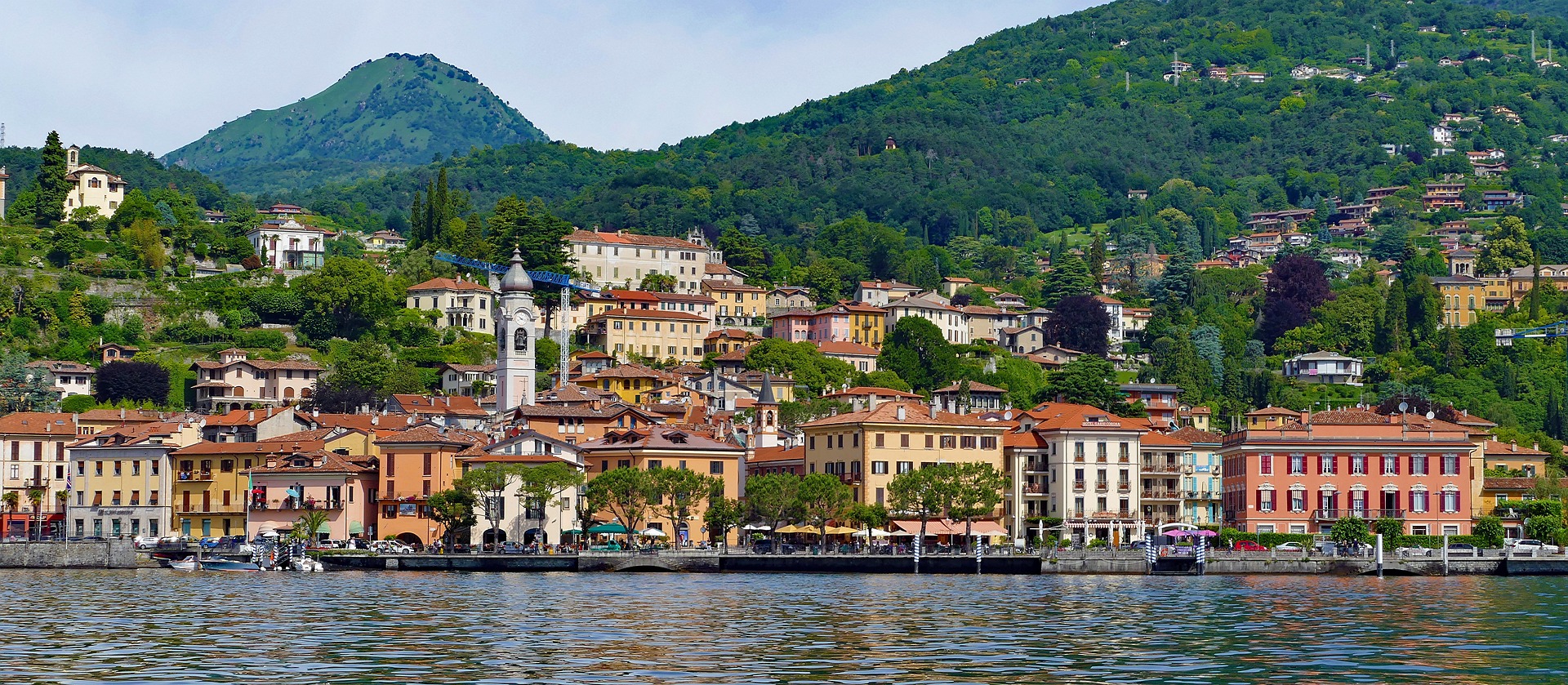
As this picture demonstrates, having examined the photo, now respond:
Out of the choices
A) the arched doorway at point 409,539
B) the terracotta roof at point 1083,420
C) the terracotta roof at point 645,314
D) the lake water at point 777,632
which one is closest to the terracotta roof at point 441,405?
the arched doorway at point 409,539

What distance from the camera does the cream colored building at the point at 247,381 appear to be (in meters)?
133

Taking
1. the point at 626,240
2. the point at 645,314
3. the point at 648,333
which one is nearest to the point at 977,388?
the point at 648,333

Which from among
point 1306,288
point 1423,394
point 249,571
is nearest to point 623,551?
point 249,571

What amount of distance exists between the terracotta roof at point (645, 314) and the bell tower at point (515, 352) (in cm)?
2276

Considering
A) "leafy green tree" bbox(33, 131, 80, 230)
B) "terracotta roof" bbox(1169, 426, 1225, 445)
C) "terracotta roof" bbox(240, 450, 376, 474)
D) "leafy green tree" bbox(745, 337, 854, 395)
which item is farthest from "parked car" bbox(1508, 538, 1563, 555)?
"leafy green tree" bbox(33, 131, 80, 230)

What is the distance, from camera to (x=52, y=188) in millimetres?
161875

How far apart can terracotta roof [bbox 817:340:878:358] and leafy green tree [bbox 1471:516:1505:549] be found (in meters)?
64.2

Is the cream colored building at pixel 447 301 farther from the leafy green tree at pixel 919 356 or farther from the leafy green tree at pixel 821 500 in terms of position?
the leafy green tree at pixel 821 500

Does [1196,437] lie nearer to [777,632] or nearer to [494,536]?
[494,536]

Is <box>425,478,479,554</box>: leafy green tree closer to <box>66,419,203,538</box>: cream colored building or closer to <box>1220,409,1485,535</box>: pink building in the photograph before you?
<box>66,419,203,538</box>: cream colored building

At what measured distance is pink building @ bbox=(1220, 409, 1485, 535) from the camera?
9881 centimetres

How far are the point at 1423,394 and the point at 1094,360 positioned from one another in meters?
32.0

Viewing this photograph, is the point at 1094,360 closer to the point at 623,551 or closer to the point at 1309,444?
the point at 1309,444

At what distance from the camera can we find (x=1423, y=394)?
153 meters
